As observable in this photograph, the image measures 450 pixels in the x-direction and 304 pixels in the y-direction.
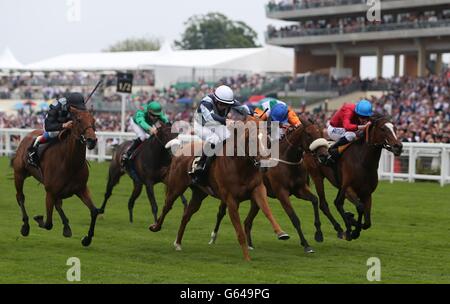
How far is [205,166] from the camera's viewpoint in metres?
9.43

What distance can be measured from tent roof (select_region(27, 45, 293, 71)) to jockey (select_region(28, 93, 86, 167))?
35293 millimetres

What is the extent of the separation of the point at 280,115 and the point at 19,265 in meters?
3.48

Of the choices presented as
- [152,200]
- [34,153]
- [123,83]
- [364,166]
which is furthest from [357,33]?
[34,153]

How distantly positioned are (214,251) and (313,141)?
5.19ft

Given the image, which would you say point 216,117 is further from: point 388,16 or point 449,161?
point 388,16

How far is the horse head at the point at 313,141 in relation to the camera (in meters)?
9.55

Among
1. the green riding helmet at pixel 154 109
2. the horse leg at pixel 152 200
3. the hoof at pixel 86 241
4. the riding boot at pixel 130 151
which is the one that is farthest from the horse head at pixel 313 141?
the riding boot at pixel 130 151

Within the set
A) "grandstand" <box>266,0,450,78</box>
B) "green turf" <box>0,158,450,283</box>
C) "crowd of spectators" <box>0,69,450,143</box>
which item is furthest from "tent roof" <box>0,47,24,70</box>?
"green turf" <box>0,158,450,283</box>

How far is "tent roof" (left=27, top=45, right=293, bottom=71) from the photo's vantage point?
48000mm

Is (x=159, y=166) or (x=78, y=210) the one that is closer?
(x=159, y=166)

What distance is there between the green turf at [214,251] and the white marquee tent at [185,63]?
1250 inches

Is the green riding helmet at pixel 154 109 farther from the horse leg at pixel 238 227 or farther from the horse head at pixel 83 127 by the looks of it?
the horse leg at pixel 238 227

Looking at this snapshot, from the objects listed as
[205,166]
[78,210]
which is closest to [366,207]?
[205,166]
